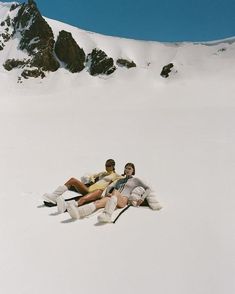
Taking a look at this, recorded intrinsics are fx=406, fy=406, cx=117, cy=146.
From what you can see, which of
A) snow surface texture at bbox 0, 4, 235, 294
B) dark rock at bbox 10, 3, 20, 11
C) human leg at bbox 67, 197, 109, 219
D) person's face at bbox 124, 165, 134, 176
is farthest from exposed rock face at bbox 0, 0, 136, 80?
human leg at bbox 67, 197, 109, 219

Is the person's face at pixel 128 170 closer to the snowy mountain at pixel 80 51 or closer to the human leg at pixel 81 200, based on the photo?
the human leg at pixel 81 200

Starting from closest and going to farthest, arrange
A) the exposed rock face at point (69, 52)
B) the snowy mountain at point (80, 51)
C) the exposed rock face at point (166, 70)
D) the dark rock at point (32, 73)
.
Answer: the exposed rock face at point (166, 70) < the dark rock at point (32, 73) < the snowy mountain at point (80, 51) < the exposed rock face at point (69, 52)

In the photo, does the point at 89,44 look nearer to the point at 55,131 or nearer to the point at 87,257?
the point at 55,131

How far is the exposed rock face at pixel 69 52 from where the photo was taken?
Result: 60.0 meters

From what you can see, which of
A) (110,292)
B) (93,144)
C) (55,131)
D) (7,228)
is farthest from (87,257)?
(55,131)

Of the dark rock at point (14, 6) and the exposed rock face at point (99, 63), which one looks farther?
the dark rock at point (14, 6)

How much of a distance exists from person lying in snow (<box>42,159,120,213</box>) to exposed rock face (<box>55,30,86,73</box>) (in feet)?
172

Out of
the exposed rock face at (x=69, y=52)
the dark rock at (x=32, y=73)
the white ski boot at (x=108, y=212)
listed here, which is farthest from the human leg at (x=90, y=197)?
the exposed rock face at (x=69, y=52)

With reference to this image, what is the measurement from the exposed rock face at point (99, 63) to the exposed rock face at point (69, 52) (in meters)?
1.33

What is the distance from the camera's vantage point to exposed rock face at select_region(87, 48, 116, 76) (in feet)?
191

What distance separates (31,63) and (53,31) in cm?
994

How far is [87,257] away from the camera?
5109mm

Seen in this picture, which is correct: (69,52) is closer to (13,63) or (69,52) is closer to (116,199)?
(13,63)

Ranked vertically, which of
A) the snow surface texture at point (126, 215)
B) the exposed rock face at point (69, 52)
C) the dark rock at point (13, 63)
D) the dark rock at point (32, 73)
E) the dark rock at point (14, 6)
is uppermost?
the dark rock at point (14, 6)
